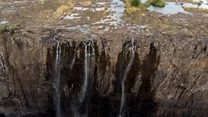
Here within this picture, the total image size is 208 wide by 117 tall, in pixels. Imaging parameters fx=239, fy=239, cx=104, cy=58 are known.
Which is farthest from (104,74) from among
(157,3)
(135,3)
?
(157,3)

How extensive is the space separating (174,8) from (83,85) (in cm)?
627

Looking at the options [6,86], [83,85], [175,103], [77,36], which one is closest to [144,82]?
[175,103]

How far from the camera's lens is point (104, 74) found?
8758 millimetres

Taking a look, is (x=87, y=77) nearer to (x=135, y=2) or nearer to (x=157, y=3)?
(x=135, y=2)

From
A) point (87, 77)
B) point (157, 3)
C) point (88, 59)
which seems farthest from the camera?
point (157, 3)

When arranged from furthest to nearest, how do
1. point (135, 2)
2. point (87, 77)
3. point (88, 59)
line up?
point (135, 2)
point (87, 77)
point (88, 59)

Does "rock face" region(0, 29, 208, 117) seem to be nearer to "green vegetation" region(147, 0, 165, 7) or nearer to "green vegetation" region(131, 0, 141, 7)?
"green vegetation" region(131, 0, 141, 7)

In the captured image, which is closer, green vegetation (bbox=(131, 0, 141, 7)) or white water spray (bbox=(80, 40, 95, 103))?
white water spray (bbox=(80, 40, 95, 103))

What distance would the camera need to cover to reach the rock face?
334 inches

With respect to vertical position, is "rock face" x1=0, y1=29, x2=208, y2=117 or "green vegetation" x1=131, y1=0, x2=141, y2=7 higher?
"green vegetation" x1=131, y1=0, x2=141, y2=7

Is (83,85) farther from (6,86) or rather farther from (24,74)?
(6,86)

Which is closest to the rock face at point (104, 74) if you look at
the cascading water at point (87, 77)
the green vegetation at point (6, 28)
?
the cascading water at point (87, 77)

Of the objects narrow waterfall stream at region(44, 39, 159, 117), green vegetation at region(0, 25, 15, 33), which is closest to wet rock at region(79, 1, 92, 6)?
narrow waterfall stream at region(44, 39, 159, 117)

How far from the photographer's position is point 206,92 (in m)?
8.90
